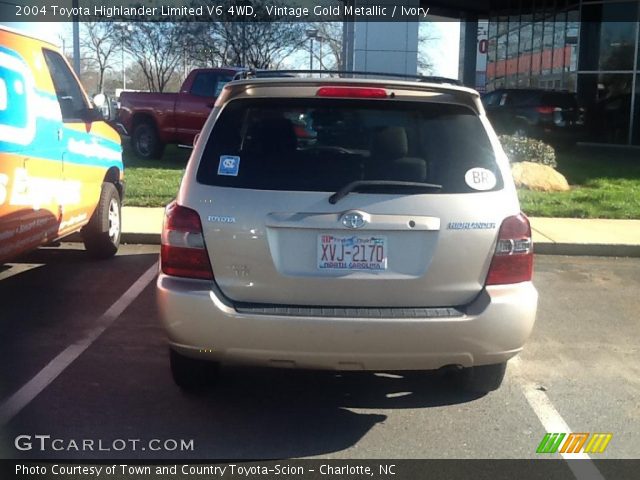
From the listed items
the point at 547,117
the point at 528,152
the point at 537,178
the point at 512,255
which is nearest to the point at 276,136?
the point at 512,255

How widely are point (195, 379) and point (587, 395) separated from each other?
2.32 meters

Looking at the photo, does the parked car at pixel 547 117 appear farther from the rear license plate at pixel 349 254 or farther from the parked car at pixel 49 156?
the rear license plate at pixel 349 254

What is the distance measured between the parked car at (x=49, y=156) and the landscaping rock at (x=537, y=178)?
7.30m

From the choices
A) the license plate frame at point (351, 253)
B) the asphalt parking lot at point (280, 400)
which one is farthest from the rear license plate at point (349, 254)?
the asphalt parking lot at point (280, 400)

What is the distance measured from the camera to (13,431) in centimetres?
390

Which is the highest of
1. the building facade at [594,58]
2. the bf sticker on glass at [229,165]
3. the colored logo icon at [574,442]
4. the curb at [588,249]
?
the building facade at [594,58]

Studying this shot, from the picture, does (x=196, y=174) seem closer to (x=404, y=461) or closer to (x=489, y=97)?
(x=404, y=461)

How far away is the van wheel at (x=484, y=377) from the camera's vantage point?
430 cm

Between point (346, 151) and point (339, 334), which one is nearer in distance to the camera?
point (339, 334)


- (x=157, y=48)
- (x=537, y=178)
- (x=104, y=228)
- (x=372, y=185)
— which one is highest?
(x=157, y=48)

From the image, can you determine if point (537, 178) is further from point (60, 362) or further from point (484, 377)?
point (60, 362)

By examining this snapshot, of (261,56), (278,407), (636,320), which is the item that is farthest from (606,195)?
(261,56)

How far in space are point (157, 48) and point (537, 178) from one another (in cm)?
1943

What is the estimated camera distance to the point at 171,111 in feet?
51.1
